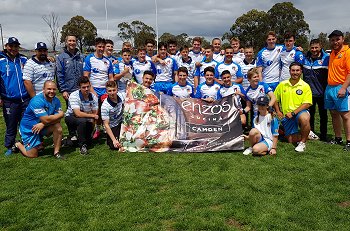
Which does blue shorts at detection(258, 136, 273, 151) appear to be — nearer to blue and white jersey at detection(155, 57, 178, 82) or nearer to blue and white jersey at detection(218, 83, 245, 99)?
blue and white jersey at detection(218, 83, 245, 99)

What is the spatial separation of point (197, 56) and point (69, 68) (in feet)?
10.7

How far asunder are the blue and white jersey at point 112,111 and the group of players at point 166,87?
0.02 meters

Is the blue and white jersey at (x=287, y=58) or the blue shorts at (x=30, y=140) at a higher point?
the blue and white jersey at (x=287, y=58)

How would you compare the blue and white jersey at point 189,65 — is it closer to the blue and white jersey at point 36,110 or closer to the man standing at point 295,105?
the man standing at point 295,105

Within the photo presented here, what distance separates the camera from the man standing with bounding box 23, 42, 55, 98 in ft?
20.4

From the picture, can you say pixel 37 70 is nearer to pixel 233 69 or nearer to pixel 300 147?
pixel 233 69

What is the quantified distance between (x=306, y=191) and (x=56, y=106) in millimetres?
4684

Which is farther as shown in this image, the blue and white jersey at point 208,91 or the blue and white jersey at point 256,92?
the blue and white jersey at point 208,91

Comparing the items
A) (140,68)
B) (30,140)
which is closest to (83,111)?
(30,140)

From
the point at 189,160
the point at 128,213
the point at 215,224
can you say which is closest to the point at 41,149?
the point at 189,160

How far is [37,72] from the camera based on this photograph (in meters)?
6.31

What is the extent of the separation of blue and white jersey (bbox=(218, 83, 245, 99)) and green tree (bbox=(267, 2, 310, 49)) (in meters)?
54.6

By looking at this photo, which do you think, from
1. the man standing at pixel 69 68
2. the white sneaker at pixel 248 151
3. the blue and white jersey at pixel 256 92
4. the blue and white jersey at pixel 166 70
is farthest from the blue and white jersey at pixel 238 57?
the man standing at pixel 69 68

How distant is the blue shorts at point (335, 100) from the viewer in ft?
20.1
